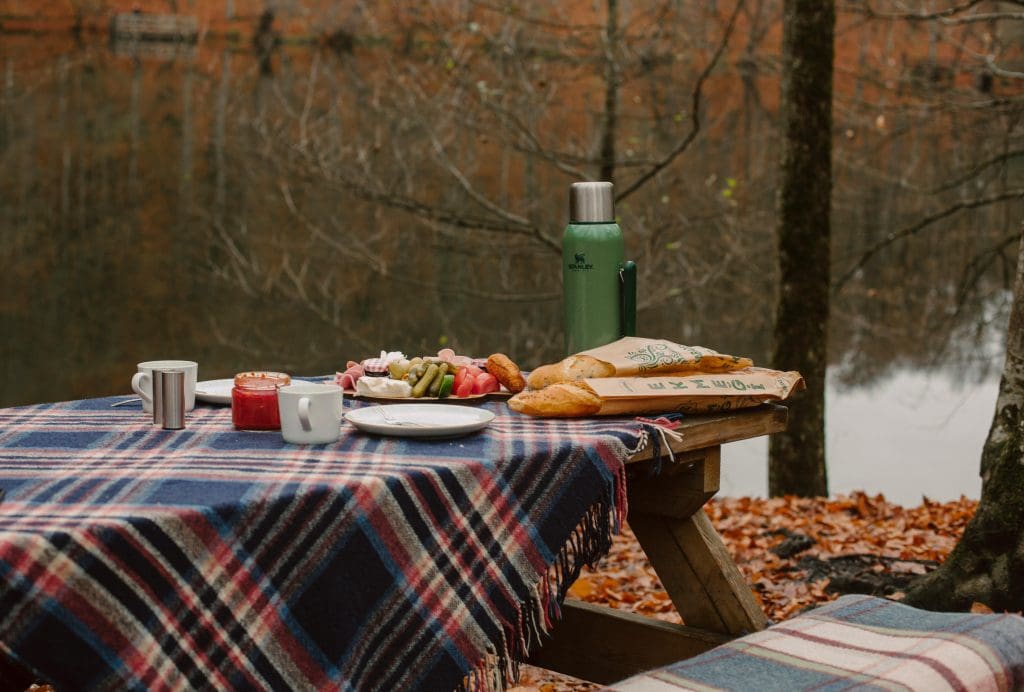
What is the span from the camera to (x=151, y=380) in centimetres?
226

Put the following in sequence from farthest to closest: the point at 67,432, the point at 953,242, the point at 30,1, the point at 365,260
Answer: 1. the point at 30,1
2. the point at 953,242
3. the point at 365,260
4. the point at 67,432

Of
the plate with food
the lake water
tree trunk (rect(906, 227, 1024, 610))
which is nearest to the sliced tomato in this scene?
the plate with food

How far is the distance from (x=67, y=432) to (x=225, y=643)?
705mm

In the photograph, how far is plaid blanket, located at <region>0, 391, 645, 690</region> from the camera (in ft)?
5.03

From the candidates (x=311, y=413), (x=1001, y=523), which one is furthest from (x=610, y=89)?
(x=311, y=413)

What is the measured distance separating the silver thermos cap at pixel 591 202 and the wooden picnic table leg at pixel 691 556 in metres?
0.64

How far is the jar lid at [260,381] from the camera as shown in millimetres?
2197

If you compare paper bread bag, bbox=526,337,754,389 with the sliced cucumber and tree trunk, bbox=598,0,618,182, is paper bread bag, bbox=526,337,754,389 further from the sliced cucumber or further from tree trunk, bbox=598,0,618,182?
tree trunk, bbox=598,0,618,182

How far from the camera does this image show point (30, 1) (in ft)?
49.0

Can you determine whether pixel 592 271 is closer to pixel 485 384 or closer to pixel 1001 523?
pixel 485 384

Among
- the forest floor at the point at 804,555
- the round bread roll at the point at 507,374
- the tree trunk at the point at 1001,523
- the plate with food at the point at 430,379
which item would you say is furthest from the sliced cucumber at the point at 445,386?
the tree trunk at the point at 1001,523

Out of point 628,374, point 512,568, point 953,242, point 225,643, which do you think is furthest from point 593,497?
point 953,242

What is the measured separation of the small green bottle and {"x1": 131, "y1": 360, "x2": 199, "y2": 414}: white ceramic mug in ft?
2.92

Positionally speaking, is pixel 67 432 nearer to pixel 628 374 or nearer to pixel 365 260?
pixel 628 374
